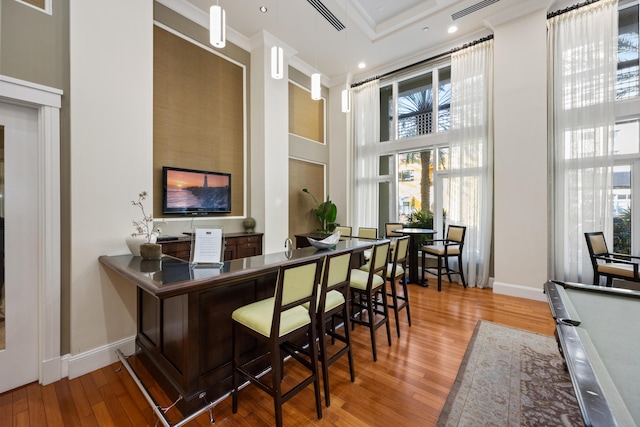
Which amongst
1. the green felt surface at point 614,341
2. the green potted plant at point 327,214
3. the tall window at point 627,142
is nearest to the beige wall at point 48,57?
the green felt surface at point 614,341

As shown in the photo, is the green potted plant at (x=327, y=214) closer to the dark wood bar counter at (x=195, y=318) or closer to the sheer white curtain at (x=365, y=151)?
the sheer white curtain at (x=365, y=151)

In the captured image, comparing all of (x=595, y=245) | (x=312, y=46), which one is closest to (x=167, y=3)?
(x=312, y=46)

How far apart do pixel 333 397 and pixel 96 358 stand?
2204mm

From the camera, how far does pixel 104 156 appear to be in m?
2.53

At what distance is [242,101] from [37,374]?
Result: 4417mm

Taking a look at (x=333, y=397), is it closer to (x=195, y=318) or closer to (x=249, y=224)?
(x=195, y=318)

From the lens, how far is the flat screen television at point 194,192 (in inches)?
150

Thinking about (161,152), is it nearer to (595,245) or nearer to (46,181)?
(46,181)

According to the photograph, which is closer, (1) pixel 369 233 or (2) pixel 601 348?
(2) pixel 601 348

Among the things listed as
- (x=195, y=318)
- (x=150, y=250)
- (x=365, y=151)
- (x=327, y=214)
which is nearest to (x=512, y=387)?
(x=195, y=318)

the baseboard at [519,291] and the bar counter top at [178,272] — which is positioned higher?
the bar counter top at [178,272]

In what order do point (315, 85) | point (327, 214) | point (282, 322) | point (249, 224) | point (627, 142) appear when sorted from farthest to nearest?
point (327, 214), point (249, 224), point (627, 142), point (315, 85), point (282, 322)

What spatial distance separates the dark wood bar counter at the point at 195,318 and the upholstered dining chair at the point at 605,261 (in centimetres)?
396

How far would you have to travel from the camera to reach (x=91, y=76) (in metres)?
2.47
